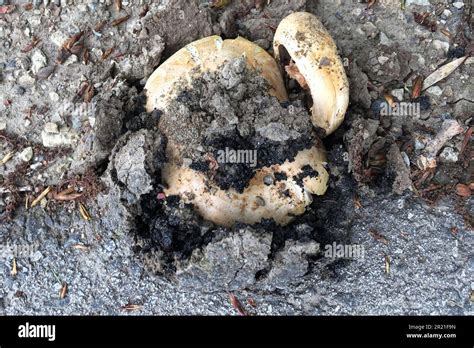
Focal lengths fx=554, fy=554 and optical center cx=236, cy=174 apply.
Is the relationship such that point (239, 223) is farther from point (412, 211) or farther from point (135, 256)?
point (412, 211)

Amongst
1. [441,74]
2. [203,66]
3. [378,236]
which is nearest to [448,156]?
[441,74]

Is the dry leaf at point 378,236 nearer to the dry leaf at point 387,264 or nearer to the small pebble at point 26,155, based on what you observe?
the dry leaf at point 387,264

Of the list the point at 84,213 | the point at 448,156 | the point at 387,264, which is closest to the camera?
the point at 387,264

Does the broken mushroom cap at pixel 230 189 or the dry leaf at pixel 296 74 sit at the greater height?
A: the dry leaf at pixel 296 74

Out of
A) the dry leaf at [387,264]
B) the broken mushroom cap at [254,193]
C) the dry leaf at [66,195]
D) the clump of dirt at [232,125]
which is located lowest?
the dry leaf at [66,195]

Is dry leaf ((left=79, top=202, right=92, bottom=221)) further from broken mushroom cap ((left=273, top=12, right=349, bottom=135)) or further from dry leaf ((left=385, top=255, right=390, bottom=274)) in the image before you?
dry leaf ((left=385, top=255, right=390, bottom=274))

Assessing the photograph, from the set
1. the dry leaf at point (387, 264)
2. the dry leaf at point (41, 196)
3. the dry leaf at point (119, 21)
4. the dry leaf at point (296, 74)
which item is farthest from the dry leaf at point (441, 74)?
the dry leaf at point (41, 196)

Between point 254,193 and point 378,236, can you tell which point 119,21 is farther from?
point 378,236

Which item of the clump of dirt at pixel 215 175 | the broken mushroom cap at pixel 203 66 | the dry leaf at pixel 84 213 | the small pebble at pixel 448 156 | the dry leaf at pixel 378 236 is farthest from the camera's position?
the dry leaf at pixel 84 213

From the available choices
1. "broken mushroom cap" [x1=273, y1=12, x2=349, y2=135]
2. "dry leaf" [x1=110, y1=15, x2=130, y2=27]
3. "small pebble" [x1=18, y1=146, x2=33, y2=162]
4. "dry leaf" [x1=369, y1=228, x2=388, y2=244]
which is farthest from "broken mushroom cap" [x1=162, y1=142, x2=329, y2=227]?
"dry leaf" [x1=110, y1=15, x2=130, y2=27]
